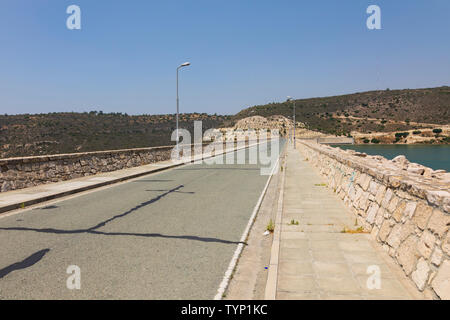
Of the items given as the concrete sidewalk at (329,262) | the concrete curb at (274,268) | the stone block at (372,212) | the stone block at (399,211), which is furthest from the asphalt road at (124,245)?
the stone block at (399,211)

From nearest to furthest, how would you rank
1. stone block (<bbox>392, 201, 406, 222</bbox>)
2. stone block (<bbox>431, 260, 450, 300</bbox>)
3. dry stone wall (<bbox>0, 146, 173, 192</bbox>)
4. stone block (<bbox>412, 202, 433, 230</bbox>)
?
stone block (<bbox>431, 260, 450, 300</bbox>) < stone block (<bbox>412, 202, 433, 230</bbox>) < stone block (<bbox>392, 201, 406, 222</bbox>) < dry stone wall (<bbox>0, 146, 173, 192</bbox>)

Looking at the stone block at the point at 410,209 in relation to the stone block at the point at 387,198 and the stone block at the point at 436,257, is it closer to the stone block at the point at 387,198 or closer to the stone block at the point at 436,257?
the stone block at the point at 387,198

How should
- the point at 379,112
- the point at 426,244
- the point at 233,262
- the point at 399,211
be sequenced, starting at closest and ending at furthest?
the point at 426,244 < the point at 399,211 < the point at 233,262 < the point at 379,112

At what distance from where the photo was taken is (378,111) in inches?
4722

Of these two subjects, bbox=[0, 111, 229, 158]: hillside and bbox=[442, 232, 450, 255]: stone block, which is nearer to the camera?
bbox=[442, 232, 450, 255]: stone block

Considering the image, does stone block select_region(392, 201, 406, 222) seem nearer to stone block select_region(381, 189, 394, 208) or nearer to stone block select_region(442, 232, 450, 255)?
stone block select_region(381, 189, 394, 208)

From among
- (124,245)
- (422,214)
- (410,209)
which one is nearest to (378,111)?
(410,209)

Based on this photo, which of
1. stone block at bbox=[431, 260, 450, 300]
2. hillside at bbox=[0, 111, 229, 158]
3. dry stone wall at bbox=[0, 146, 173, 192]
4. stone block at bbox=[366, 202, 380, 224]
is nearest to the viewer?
stone block at bbox=[431, 260, 450, 300]

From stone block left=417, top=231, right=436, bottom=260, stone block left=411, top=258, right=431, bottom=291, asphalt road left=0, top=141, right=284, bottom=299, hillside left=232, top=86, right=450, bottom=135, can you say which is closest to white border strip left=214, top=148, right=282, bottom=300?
asphalt road left=0, top=141, right=284, bottom=299

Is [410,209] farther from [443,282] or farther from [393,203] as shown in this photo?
[443,282]

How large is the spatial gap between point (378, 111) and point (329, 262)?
12664 cm

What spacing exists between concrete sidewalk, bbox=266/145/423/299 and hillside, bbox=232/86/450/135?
94621mm

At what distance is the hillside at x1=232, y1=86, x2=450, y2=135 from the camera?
99.8 metres
